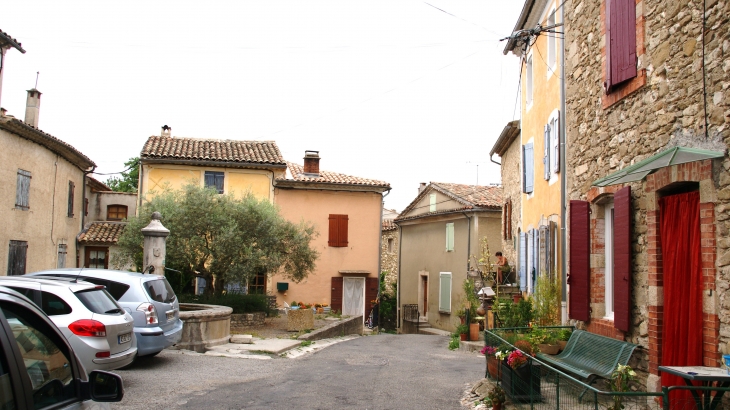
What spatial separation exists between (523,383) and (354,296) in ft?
67.3

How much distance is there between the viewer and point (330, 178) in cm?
2794

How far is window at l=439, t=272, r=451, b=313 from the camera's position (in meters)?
26.7

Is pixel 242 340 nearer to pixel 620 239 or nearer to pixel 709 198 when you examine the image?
pixel 620 239

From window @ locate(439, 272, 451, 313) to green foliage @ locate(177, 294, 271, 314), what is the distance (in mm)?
10125

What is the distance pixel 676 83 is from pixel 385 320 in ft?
83.0

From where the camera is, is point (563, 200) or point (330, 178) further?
point (330, 178)

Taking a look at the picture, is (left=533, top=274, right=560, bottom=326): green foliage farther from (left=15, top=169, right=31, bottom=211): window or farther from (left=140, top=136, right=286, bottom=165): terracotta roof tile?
(left=140, top=136, right=286, bottom=165): terracotta roof tile

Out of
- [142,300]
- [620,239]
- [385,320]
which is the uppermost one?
[620,239]

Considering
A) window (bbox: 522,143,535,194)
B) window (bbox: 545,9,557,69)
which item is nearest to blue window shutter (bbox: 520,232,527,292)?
window (bbox: 522,143,535,194)

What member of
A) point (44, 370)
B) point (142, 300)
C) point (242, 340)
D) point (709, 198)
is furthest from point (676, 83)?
point (242, 340)

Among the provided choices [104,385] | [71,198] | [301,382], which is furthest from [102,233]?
[104,385]

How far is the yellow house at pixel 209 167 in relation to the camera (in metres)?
25.0

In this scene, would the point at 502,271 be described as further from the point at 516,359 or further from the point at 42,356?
the point at 42,356

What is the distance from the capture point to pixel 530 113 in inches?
596
